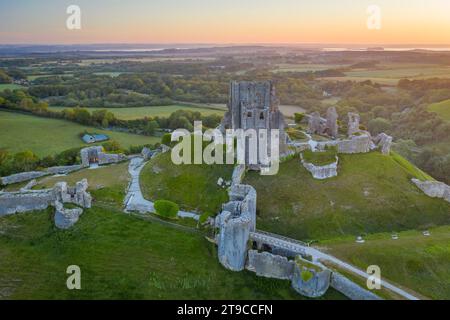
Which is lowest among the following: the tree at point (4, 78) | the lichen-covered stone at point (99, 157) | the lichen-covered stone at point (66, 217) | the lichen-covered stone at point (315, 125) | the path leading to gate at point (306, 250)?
the path leading to gate at point (306, 250)

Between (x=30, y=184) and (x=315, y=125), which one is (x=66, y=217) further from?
(x=315, y=125)

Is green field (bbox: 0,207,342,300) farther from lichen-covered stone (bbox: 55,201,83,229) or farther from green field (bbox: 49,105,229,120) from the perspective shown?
green field (bbox: 49,105,229,120)

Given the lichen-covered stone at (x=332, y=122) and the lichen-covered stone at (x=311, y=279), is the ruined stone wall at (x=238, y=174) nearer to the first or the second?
the lichen-covered stone at (x=311, y=279)

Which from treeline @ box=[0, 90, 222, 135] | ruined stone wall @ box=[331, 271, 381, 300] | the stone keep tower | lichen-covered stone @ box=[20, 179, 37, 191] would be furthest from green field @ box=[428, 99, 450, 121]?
lichen-covered stone @ box=[20, 179, 37, 191]

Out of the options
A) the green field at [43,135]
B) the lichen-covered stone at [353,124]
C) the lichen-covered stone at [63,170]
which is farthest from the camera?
the green field at [43,135]

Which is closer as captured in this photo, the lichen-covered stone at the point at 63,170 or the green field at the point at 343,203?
the green field at the point at 343,203

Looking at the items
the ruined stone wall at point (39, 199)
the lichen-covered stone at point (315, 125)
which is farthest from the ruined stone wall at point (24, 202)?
the lichen-covered stone at point (315, 125)
